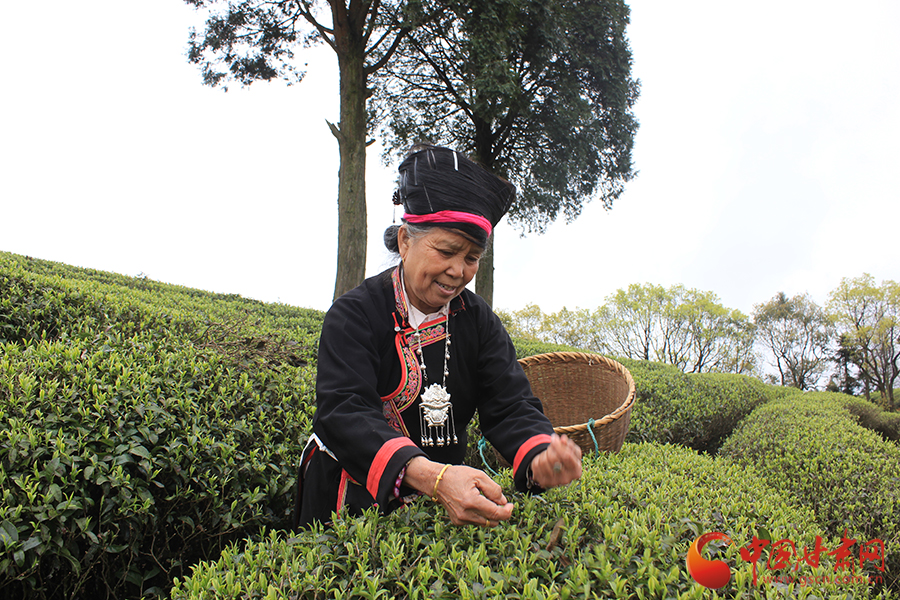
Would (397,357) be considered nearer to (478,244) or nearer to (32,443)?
(478,244)

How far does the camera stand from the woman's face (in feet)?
6.52

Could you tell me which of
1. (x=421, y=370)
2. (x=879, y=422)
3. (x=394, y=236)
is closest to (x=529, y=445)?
(x=421, y=370)

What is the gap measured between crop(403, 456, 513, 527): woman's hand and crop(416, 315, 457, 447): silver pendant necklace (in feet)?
1.66

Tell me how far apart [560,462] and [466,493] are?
13.0 inches

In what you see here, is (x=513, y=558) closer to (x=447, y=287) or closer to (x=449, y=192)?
(x=447, y=287)

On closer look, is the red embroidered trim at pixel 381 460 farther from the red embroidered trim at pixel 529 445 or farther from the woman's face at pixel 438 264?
the woman's face at pixel 438 264

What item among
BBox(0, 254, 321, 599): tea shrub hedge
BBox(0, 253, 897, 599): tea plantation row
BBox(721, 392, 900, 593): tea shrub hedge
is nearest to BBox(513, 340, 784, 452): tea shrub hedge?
BBox(721, 392, 900, 593): tea shrub hedge

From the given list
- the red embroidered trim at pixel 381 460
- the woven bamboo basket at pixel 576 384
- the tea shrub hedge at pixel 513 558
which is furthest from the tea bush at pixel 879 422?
the red embroidered trim at pixel 381 460

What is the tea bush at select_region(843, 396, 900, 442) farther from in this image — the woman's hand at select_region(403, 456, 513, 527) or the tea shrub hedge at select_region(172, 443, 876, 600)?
the woman's hand at select_region(403, 456, 513, 527)

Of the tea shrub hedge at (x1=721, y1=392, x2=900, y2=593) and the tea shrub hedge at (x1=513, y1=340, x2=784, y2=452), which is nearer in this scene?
the tea shrub hedge at (x1=721, y1=392, x2=900, y2=593)

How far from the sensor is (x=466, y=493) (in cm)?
150

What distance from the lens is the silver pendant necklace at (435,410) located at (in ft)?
6.98

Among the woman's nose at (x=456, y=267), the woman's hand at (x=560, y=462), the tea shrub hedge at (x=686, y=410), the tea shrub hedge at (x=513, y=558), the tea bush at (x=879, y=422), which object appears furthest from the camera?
the tea bush at (x=879, y=422)

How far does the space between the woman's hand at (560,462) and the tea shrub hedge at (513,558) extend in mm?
168
